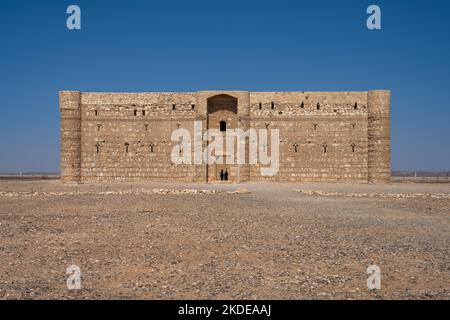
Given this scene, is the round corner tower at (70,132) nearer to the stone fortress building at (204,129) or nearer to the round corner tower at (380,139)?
the stone fortress building at (204,129)

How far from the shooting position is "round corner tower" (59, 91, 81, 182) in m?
34.2

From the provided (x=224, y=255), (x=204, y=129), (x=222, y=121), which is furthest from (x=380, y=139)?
(x=224, y=255)

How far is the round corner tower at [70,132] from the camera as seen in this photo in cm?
3416

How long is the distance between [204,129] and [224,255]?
90.3 ft

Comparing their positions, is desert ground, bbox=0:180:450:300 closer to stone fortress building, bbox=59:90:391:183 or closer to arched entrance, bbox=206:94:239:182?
stone fortress building, bbox=59:90:391:183

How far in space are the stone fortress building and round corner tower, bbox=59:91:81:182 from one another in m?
0.08

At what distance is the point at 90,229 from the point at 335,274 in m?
6.06

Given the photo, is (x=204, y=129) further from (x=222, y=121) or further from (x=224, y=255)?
(x=224, y=255)

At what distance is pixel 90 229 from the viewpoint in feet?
32.3

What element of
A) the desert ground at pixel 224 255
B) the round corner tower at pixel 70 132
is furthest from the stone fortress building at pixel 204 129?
the desert ground at pixel 224 255

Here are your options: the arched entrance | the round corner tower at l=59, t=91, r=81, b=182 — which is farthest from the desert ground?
the round corner tower at l=59, t=91, r=81, b=182

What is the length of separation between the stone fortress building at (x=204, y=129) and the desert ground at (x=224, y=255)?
2122 cm

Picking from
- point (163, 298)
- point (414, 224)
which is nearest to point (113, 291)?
point (163, 298)

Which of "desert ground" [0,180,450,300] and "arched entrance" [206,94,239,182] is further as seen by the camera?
"arched entrance" [206,94,239,182]
